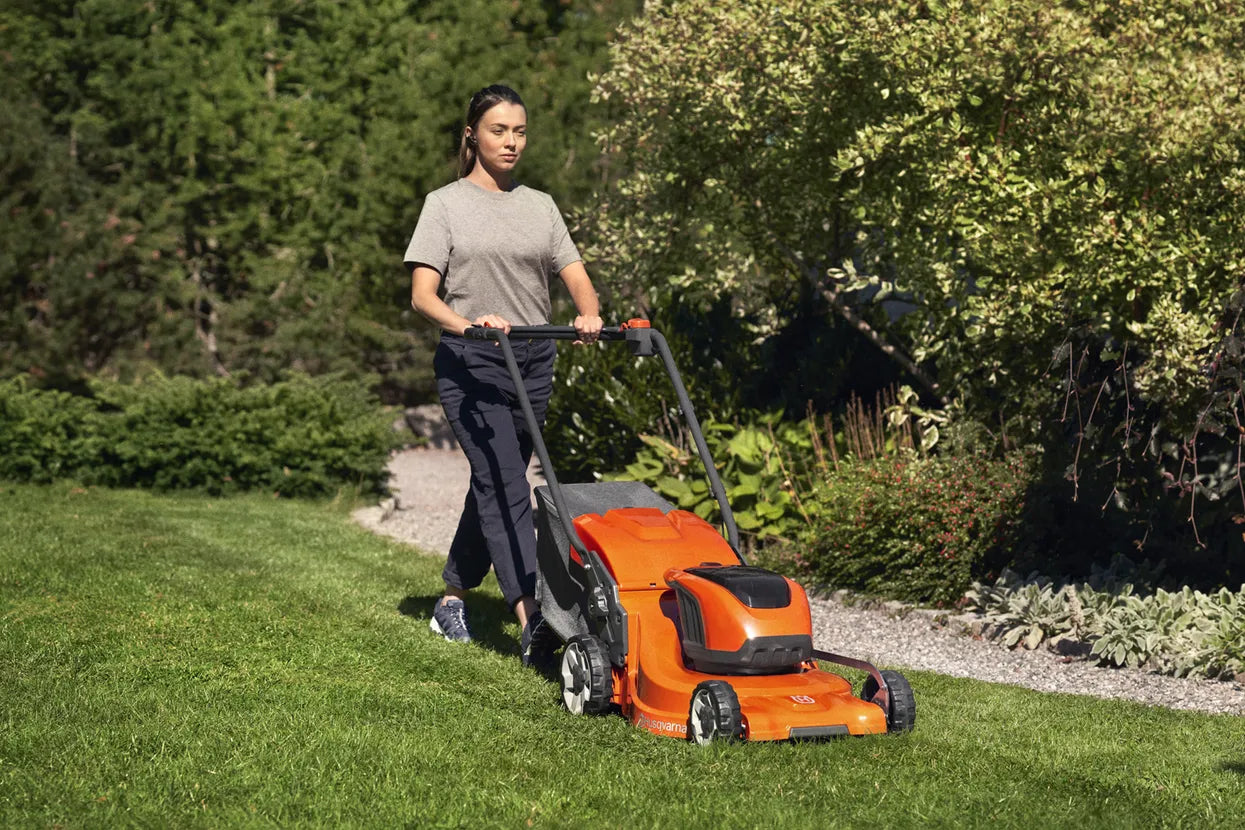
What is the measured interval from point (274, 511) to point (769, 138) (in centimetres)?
415

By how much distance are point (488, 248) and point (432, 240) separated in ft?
0.69

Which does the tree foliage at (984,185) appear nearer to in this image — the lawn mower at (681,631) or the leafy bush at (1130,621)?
the leafy bush at (1130,621)

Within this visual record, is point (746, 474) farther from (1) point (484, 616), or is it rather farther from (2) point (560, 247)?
(2) point (560, 247)

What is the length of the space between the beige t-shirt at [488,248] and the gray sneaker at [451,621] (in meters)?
1.19

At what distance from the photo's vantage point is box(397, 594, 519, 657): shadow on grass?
5.71 metres

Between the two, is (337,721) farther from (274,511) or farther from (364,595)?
(274,511)

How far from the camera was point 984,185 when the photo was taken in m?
7.31

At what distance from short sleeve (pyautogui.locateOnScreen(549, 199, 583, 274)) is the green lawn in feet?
4.94

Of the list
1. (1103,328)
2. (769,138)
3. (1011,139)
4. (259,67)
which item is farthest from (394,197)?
(1103,328)

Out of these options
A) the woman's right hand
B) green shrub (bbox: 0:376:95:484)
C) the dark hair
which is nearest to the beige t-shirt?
the dark hair

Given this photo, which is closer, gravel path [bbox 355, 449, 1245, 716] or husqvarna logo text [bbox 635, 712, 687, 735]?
husqvarna logo text [bbox 635, 712, 687, 735]

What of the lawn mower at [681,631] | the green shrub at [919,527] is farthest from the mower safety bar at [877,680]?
the green shrub at [919,527]

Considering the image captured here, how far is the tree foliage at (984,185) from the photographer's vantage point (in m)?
6.35

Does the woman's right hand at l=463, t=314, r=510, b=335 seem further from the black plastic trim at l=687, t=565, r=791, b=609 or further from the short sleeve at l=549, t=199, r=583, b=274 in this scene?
the black plastic trim at l=687, t=565, r=791, b=609
